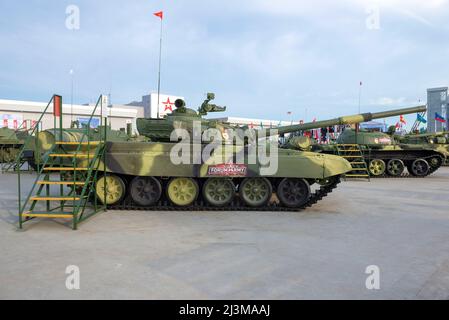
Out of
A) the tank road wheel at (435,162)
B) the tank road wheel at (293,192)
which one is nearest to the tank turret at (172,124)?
the tank road wheel at (293,192)

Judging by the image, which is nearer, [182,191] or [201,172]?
[201,172]

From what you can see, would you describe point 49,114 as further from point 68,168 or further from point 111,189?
point 68,168

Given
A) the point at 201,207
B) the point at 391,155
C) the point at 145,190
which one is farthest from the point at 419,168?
the point at 145,190

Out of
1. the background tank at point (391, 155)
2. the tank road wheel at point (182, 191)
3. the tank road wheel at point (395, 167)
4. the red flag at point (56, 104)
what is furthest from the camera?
the tank road wheel at point (395, 167)

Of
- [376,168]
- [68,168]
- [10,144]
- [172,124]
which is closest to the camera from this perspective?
[68,168]

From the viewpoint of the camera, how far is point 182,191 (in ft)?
34.0

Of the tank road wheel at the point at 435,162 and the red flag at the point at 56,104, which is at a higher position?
the red flag at the point at 56,104

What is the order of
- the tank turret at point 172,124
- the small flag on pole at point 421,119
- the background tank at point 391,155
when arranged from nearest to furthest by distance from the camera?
1. the tank turret at point 172,124
2. the background tank at point 391,155
3. the small flag on pole at point 421,119

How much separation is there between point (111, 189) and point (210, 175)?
2774 mm

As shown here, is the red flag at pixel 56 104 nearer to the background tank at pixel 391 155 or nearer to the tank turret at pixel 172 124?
the tank turret at pixel 172 124

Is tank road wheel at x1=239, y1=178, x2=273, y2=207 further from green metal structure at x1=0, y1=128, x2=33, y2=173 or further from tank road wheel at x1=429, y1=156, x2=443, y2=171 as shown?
green metal structure at x1=0, y1=128, x2=33, y2=173

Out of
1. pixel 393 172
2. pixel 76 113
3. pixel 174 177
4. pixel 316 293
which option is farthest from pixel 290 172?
pixel 76 113

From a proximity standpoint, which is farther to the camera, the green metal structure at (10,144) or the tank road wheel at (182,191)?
the green metal structure at (10,144)

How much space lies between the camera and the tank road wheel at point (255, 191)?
10281mm
